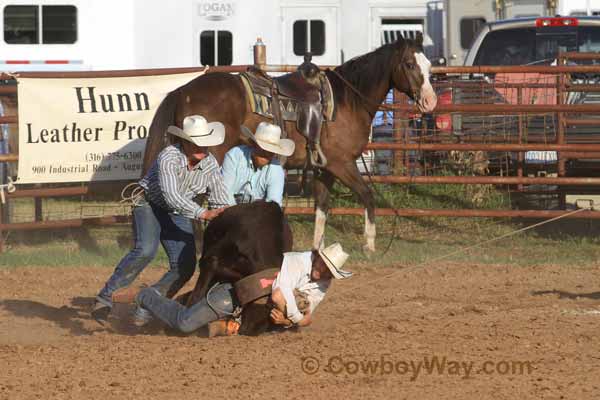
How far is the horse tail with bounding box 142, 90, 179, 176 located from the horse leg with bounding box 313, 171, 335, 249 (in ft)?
7.05

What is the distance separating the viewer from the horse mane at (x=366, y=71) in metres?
10.4

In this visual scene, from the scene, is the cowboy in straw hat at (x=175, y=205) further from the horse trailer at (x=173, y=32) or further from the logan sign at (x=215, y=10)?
the logan sign at (x=215, y=10)

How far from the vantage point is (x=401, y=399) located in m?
5.06

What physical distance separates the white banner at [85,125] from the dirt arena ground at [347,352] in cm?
233

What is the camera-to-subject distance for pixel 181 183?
6.59 metres

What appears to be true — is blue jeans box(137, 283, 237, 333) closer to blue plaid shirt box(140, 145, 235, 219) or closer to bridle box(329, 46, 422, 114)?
blue plaid shirt box(140, 145, 235, 219)

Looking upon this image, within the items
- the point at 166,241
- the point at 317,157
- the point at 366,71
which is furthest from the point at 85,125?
the point at 166,241

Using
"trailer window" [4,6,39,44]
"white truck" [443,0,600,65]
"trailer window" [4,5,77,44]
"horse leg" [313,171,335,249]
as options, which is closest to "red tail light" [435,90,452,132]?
"horse leg" [313,171,335,249]

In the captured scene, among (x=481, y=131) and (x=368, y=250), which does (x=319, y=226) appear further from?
(x=481, y=131)

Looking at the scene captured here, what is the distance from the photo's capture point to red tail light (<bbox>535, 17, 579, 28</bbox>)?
13984 mm

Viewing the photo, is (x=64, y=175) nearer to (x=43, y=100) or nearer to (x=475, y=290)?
(x=43, y=100)

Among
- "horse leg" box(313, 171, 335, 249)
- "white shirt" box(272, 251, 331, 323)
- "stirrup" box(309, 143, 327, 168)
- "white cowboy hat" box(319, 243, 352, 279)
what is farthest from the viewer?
"horse leg" box(313, 171, 335, 249)

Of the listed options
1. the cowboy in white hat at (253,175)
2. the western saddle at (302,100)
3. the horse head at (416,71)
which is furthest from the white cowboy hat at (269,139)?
the horse head at (416,71)

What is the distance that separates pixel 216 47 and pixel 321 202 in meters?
5.56
